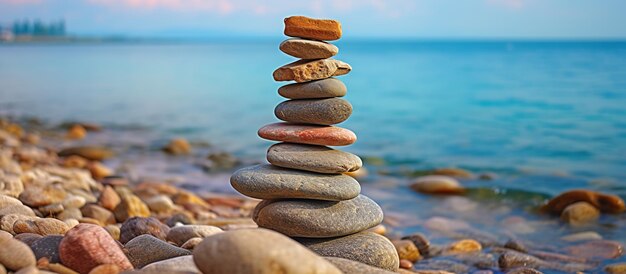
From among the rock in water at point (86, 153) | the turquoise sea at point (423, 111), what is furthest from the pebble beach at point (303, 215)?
the turquoise sea at point (423, 111)

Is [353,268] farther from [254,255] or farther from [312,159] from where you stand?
[312,159]

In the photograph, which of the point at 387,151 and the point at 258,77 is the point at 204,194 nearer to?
the point at 387,151

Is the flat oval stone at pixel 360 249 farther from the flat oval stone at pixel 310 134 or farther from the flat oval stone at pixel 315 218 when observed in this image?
the flat oval stone at pixel 310 134

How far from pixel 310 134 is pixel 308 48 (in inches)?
26.4

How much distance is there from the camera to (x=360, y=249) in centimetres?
511

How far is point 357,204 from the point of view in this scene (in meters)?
5.41

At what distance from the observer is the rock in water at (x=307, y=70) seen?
211 inches

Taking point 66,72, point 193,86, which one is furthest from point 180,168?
point 66,72

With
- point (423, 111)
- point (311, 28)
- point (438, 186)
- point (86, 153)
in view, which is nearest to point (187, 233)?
point (311, 28)

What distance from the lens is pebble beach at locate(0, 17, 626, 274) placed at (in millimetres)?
4266

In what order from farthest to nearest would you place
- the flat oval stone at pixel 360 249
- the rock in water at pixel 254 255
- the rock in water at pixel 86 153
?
1. the rock in water at pixel 86 153
2. the flat oval stone at pixel 360 249
3. the rock in water at pixel 254 255

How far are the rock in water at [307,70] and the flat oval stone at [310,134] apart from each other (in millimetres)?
383

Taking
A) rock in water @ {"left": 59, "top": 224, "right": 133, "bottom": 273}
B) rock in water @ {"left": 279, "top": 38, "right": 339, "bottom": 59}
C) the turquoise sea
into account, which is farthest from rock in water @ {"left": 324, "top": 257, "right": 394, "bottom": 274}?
the turquoise sea

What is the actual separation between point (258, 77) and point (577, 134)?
24.5 metres
